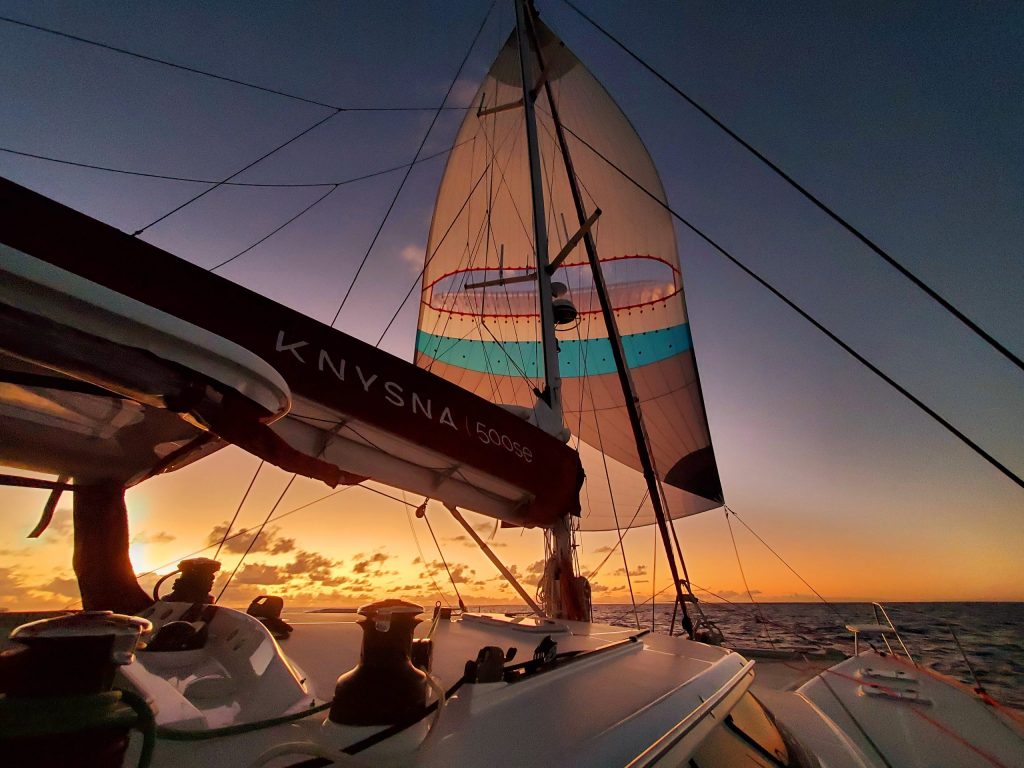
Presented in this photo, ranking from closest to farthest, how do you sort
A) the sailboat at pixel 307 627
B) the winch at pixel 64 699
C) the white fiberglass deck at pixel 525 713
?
the winch at pixel 64 699
the sailboat at pixel 307 627
the white fiberglass deck at pixel 525 713

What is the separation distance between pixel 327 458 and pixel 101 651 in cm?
230

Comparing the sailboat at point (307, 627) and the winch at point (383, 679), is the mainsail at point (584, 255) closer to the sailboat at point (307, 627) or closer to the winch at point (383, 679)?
the sailboat at point (307, 627)

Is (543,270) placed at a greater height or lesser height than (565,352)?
lesser

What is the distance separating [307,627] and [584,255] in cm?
963

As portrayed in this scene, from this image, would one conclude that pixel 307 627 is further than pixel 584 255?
No

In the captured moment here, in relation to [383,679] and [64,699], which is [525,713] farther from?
[64,699]

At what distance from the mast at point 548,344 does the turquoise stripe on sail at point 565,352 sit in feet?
15.6

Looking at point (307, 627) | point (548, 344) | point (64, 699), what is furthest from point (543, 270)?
point (64, 699)

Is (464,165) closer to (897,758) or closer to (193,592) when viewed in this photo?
(193,592)

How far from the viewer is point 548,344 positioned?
527 centimetres

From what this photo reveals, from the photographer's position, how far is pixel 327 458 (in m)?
2.87

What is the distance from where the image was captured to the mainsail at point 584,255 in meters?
10.0

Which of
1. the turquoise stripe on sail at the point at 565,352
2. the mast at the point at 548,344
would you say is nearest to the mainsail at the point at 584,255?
the turquoise stripe on sail at the point at 565,352

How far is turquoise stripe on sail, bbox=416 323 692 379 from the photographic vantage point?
34.3 feet
